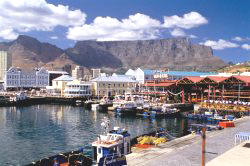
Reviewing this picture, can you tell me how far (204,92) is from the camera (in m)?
124

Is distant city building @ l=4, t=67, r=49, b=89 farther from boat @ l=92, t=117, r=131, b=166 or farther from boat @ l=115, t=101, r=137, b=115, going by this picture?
boat @ l=92, t=117, r=131, b=166

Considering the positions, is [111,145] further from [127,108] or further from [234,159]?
[127,108]

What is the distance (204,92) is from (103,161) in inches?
4130

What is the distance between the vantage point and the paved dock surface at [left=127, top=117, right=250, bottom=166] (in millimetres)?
26391

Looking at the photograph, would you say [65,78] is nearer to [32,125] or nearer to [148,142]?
[32,125]

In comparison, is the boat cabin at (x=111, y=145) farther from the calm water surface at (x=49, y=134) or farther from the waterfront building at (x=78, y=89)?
the waterfront building at (x=78, y=89)

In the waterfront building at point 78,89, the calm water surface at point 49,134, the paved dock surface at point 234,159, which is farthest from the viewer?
the waterfront building at point 78,89

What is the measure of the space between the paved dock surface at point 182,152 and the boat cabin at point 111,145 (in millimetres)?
2083

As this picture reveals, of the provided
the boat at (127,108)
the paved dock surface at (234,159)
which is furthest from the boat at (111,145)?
the boat at (127,108)

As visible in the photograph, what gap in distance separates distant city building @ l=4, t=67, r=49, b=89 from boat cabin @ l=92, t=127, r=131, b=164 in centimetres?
15691

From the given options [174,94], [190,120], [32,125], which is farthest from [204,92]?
[32,125]

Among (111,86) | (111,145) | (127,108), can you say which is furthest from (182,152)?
(111,86)

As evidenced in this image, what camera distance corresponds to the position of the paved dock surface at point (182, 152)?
2639 centimetres

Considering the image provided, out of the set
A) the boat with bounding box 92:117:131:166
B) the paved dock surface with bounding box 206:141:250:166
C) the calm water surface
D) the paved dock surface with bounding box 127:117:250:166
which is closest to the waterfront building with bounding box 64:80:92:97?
the calm water surface
